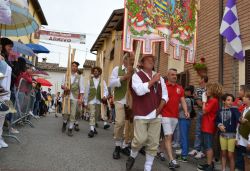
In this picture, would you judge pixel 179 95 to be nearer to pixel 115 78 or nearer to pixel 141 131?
pixel 115 78

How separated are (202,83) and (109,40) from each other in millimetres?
18366

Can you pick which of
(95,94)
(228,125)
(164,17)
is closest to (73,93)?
(95,94)

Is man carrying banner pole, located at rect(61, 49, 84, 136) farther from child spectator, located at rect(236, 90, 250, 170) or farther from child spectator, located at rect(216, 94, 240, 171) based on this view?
child spectator, located at rect(236, 90, 250, 170)

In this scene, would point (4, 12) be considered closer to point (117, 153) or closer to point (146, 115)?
point (146, 115)

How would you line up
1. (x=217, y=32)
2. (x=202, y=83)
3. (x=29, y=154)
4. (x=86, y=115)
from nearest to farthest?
(x=29, y=154) → (x=202, y=83) → (x=217, y=32) → (x=86, y=115)

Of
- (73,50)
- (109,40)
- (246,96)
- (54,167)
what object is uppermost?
(109,40)

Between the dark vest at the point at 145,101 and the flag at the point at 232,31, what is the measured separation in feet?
9.33

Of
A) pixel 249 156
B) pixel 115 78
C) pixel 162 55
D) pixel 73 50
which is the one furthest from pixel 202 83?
pixel 162 55

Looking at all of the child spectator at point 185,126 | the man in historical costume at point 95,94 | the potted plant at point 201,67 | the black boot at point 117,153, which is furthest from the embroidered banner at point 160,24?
the man in historical costume at point 95,94

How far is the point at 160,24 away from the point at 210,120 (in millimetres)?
2376

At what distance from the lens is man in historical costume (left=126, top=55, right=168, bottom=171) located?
4793 mm

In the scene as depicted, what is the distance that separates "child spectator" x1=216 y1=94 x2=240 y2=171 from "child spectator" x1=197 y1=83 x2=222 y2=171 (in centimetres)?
17

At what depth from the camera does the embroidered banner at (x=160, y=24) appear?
6.38 meters

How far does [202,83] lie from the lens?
7469mm
